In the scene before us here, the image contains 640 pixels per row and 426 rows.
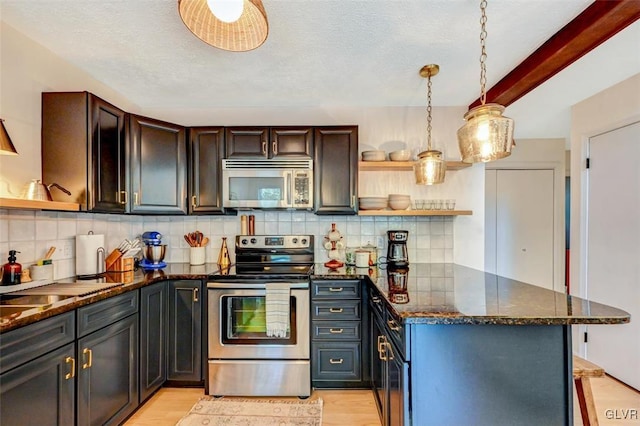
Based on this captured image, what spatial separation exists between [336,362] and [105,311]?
162cm

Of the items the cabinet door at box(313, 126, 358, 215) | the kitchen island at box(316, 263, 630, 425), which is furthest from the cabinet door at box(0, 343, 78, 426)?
the cabinet door at box(313, 126, 358, 215)

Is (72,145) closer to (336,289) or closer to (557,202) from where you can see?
(336,289)

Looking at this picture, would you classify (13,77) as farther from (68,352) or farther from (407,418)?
(407,418)

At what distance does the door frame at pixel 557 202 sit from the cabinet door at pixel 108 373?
Answer: 4.07 meters

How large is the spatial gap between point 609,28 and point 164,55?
2606 millimetres

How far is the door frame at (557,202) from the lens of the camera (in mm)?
3824

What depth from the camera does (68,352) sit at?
5.01ft

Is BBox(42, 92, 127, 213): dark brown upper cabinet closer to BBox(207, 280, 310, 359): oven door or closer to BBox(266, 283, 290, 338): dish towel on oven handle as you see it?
BBox(207, 280, 310, 359): oven door

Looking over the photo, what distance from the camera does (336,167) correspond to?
270 cm

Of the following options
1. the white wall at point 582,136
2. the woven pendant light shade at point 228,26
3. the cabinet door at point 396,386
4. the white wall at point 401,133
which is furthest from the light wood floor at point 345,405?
the woven pendant light shade at point 228,26

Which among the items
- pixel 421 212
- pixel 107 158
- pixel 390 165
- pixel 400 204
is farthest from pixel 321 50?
pixel 107 158

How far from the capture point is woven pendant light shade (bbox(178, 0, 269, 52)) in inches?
49.8

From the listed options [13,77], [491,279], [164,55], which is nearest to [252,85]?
[164,55]

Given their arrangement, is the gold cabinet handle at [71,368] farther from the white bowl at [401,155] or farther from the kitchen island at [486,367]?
the white bowl at [401,155]
